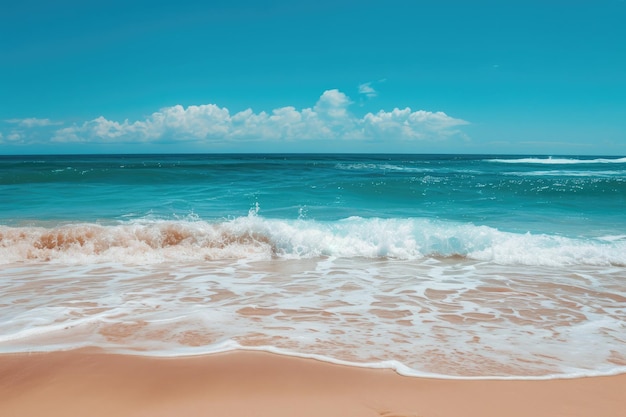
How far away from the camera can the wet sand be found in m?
3.14

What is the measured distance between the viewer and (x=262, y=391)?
3.42m

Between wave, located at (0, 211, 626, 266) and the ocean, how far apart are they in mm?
37

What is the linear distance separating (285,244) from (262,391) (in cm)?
643

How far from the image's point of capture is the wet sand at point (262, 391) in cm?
314

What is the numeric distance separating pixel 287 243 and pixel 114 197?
10.9 metres

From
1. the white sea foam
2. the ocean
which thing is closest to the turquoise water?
the ocean

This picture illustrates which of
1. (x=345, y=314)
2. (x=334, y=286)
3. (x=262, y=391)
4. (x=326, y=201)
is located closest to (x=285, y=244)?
(x=334, y=286)

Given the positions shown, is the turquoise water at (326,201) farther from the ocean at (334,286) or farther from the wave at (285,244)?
the wave at (285,244)

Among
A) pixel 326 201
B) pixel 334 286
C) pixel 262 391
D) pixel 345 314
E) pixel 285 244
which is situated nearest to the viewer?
pixel 262 391

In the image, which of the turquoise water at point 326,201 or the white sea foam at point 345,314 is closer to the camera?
the white sea foam at point 345,314

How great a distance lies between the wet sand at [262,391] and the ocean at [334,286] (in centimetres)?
24

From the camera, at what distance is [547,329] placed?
4855mm

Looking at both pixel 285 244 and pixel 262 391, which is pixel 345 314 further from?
pixel 285 244

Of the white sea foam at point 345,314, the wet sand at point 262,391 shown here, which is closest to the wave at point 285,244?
the white sea foam at point 345,314
